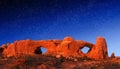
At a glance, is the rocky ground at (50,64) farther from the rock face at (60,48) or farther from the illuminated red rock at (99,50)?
the illuminated red rock at (99,50)

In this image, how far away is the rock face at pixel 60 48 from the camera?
66375 millimetres

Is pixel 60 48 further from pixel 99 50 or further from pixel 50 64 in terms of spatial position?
pixel 50 64

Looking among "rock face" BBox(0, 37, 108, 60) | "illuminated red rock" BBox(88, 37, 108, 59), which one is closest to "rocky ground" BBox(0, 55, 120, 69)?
"rock face" BBox(0, 37, 108, 60)

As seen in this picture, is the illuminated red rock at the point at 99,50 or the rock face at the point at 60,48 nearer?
the illuminated red rock at the point at 99,50

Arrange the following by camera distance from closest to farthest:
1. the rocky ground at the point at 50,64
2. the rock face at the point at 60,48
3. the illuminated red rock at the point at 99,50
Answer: the rocky ground at the point at 50,64 → the illuminated red rock at the point at 99,50 → the rock face at the point at 60,48

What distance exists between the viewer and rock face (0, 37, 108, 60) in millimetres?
66375

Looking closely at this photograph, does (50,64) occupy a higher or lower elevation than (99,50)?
lower

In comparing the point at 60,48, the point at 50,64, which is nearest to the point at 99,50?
the point at 60,48

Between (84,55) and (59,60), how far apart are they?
902 centimetres

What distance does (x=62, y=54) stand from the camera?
66.3 meters

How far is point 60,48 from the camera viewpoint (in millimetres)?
67125

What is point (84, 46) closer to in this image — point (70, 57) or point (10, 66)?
point (70, 57)

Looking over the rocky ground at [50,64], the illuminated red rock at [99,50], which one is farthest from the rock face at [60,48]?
the rocky ground at [50,64]

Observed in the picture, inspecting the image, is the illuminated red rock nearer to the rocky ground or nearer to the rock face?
the rock face
